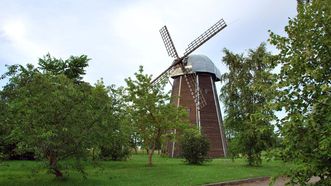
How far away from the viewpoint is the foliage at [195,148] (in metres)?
28.5

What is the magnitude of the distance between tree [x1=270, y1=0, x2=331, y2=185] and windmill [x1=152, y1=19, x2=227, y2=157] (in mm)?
35761

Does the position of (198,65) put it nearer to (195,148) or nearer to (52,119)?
(195,148)

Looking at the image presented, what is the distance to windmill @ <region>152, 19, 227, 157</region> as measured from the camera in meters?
43.0

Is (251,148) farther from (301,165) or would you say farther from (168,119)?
(301,165)

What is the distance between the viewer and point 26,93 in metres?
14.8

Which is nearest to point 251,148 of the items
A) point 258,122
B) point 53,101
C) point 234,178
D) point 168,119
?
point 168,119

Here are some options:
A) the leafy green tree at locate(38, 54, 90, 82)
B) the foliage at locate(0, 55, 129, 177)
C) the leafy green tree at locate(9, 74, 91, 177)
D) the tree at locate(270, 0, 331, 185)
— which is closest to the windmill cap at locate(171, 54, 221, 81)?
the leafy green tree at locate(38, 54, 90, 82)

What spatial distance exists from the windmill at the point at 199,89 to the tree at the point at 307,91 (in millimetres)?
35761

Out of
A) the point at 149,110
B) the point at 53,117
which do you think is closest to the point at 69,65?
the point at 149,110

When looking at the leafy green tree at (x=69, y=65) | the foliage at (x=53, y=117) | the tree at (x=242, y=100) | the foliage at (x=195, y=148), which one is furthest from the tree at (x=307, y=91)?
the leafy green tree at (x=69, y=65)

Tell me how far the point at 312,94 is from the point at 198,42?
37.8 metres

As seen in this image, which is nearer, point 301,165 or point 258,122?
point 301,165

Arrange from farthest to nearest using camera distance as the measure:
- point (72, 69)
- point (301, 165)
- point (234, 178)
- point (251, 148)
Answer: point (72, 69), point (251, 148), point (234, 178), point (301, 165)

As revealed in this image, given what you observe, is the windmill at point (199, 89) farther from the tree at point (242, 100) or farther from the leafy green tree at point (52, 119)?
the leafy green tree at point (52, 119)
